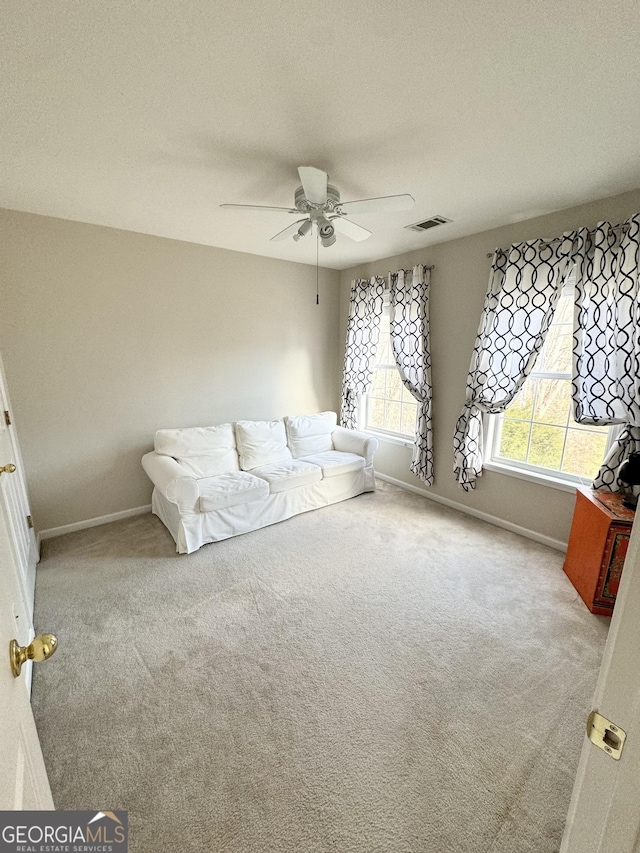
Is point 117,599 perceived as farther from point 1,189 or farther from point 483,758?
point 1,189

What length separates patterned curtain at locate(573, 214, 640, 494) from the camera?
2225mm

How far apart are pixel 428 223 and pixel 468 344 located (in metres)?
1.08

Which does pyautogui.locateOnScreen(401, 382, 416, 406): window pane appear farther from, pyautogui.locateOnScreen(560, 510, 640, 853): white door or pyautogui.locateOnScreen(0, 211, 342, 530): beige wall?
pyautogui.locateOnScreen(560, 510, 640, 853): white door

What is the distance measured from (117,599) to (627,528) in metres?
3.07

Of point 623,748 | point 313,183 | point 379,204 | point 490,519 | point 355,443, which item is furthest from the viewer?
point 355,443

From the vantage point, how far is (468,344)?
322cm

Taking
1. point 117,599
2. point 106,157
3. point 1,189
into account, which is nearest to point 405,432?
point 117,599

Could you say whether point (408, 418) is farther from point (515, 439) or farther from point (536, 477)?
point (536, 477)

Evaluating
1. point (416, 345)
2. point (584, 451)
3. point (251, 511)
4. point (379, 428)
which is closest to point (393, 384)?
point (379, 428)

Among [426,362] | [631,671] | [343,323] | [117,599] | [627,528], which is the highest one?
[343,323]

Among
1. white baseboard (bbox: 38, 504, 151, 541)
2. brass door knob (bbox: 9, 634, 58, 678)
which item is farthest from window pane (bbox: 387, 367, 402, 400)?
brass door knob (bbox: 9, 634, 58, 678)

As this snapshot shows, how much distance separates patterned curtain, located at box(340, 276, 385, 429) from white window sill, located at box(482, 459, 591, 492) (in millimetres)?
1698

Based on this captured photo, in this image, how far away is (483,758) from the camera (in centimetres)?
135

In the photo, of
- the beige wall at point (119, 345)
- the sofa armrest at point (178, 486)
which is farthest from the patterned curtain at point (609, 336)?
the sofa armrest at point (178, 486)
